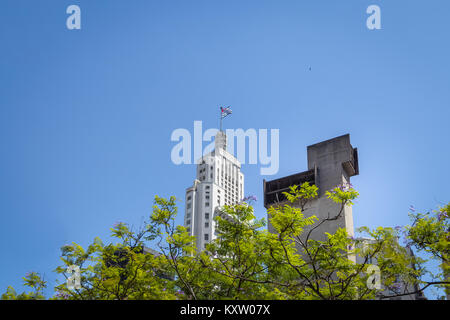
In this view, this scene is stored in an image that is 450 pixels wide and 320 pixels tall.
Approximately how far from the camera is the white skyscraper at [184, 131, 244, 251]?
10994 cm

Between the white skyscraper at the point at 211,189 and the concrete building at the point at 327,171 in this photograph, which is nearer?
the concrete building at the point at 327,171

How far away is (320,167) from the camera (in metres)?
55.8

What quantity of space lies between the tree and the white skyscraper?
87555 millimetres

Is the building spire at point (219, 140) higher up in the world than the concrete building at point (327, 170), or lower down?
higher up

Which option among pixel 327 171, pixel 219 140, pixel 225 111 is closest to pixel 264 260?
pixel 327 171

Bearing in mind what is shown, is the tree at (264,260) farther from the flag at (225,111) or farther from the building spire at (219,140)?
the building spire at (219,140)

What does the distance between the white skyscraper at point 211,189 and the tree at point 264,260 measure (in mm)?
87555

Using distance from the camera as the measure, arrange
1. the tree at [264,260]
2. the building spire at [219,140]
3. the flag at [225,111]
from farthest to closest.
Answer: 1. the building spire at [219,140]
2. the flag at [225,111]
3. the tree at [264,260]

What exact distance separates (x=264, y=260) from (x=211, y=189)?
101 metres

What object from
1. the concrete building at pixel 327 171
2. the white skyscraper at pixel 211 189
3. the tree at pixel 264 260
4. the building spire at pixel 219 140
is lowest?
the tree at pixel 264 260

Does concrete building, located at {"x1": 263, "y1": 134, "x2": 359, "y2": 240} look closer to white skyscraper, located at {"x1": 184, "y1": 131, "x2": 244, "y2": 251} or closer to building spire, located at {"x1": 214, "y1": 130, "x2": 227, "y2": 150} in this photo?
white skyscraper, located at {"x1": 184, "y1": 131, "x2": 244, "y2": 251}

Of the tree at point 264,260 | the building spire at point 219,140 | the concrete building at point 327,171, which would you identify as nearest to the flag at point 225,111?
the building spire at point 219,140

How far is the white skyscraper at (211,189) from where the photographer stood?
361ft
